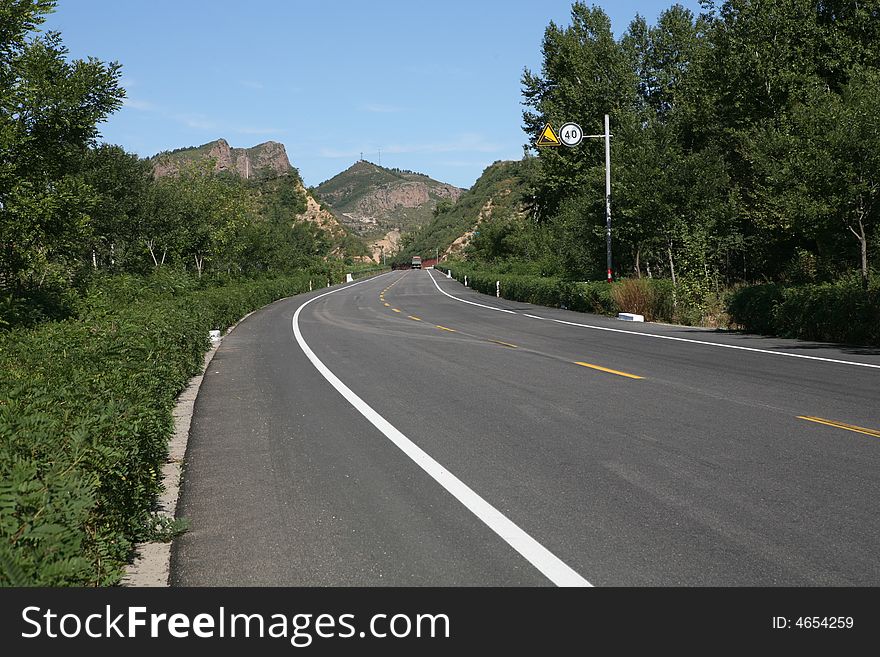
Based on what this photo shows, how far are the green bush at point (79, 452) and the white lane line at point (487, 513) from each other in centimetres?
221

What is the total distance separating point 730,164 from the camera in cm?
3638

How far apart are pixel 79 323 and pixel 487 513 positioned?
971 centimetres

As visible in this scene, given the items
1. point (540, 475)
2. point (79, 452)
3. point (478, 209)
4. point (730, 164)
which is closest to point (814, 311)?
point (540, 475)

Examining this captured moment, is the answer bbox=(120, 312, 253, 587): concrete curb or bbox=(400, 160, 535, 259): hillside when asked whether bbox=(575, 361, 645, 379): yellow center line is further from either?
bbox=(400, 160, 535, 259): hillside

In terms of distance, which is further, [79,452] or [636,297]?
[636,297]

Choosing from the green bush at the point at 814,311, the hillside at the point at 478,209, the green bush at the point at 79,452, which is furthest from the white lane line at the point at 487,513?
the hillside at the point at 478,209

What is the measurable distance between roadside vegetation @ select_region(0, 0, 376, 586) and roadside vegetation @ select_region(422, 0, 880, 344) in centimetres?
1465

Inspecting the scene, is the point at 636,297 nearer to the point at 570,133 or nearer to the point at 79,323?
the point at 570,133

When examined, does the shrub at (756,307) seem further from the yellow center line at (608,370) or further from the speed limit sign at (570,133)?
the speed limit sign at (570,133)

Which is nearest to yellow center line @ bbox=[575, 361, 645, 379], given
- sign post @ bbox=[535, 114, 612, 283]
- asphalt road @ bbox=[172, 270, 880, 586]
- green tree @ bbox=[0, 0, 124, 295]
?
asphalt road @ bbox=[172, 270, 880, 586]

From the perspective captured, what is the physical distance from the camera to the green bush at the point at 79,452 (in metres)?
3.52

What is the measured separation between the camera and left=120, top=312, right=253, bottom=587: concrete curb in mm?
4688
